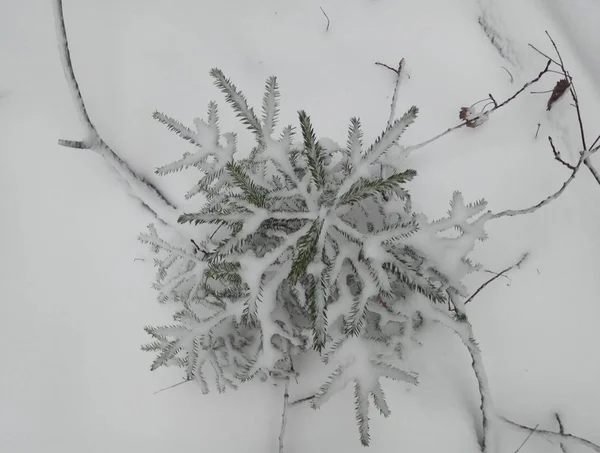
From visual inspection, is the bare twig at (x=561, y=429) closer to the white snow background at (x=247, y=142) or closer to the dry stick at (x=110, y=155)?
the white snow background at (x=247, y=142)

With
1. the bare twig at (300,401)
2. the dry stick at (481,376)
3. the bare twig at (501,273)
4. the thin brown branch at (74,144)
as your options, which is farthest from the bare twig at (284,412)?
the thin brown branch at (74,144)

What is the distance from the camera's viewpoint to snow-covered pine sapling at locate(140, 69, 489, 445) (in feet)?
3.68

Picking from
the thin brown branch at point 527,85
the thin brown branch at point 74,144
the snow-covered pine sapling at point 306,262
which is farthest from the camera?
the thin brown branch at point 527,85

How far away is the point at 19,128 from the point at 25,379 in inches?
34.8

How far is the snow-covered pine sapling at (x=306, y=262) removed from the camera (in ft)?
3.68

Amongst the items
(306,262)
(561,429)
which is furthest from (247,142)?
(561,429)

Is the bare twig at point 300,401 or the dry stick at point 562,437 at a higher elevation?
the bare twig at point 300,401

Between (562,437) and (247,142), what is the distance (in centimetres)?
134

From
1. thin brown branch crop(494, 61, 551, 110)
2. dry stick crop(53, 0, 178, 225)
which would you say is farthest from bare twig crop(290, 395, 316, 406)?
thin brown branch crop(494, 61, 551, 110)

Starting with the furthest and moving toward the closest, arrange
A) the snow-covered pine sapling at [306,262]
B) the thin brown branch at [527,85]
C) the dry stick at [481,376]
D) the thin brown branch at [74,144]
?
the thin brown branch at [527,85]
the thin brown branch at [74,144]
the dry stick at [481,376]
the snow-covered pine sapling at [306,262]

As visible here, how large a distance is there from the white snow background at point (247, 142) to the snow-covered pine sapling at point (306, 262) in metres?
0.19

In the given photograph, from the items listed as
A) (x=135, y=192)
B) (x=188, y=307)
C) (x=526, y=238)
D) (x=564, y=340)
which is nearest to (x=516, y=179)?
(x=526, y=238)

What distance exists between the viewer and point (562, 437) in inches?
54.1

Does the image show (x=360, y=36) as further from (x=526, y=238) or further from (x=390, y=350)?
(x=390, y=350)
